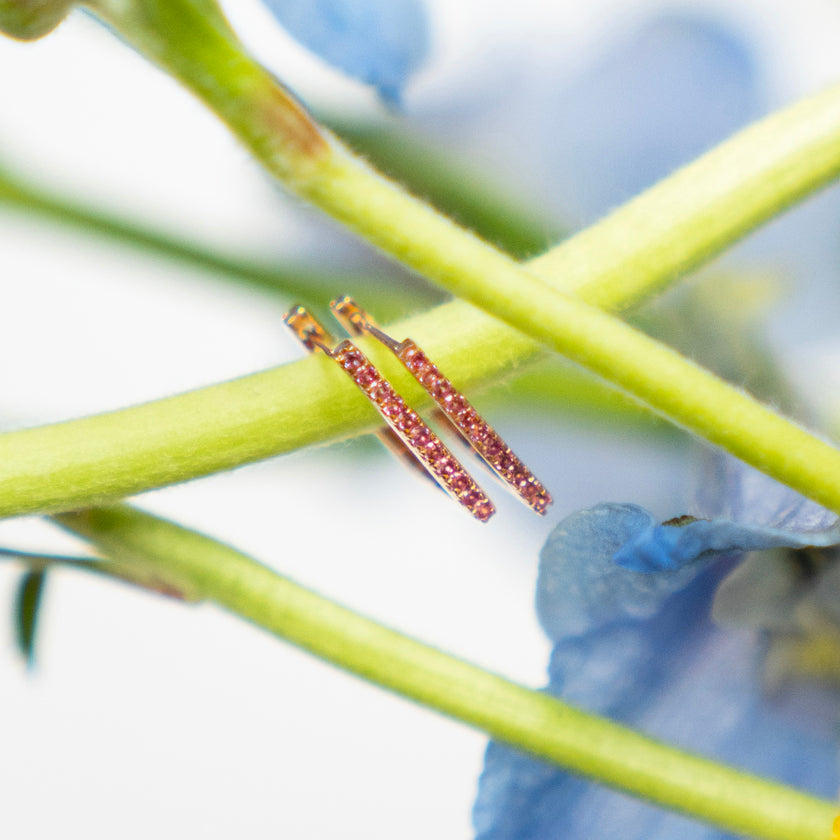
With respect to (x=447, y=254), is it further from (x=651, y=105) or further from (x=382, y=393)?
(x=651, y=105)

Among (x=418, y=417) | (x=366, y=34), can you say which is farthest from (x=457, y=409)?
(x=366, y=34)

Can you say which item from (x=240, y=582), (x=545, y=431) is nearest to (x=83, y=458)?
(x=240, y=582)

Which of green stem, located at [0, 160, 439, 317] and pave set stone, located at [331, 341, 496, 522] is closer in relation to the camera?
pave set stone, located at [331, 341, 496, 522]

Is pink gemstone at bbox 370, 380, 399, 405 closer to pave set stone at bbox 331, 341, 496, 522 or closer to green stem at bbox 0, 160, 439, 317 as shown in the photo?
pave set stone at bbox 331, 341, 496, 522

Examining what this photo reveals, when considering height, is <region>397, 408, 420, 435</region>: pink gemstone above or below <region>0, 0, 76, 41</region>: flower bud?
below

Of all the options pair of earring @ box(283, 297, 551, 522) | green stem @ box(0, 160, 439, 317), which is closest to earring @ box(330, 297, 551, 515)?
pair of earring @ box(283, 297, 551, 522)

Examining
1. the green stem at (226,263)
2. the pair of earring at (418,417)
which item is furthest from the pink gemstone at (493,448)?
the green stem at (226,263)
